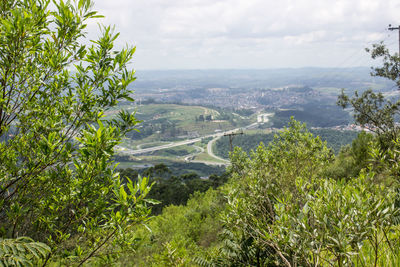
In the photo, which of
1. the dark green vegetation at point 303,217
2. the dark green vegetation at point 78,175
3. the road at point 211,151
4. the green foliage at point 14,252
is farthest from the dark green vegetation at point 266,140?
the green foliage at point 14,252

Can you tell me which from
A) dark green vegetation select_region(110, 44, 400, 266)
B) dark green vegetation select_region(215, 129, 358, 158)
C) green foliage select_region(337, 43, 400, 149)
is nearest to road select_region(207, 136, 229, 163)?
dark green vegetation select_region(215, 129, 358, 158)

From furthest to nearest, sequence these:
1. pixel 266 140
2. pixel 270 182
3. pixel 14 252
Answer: pixel 266 140, pixel 270 182, pixel 14 252

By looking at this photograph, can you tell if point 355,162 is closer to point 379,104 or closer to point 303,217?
point 379,104

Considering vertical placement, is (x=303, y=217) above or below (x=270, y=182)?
above

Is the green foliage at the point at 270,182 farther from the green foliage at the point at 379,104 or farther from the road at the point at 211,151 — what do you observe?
the road at the point at 211,151

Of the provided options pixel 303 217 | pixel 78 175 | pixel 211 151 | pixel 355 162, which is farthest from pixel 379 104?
pixel 211 151

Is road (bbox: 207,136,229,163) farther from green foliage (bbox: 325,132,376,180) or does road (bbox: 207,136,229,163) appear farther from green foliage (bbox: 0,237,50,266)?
green foliage (bbox: 0,237,50,266)
